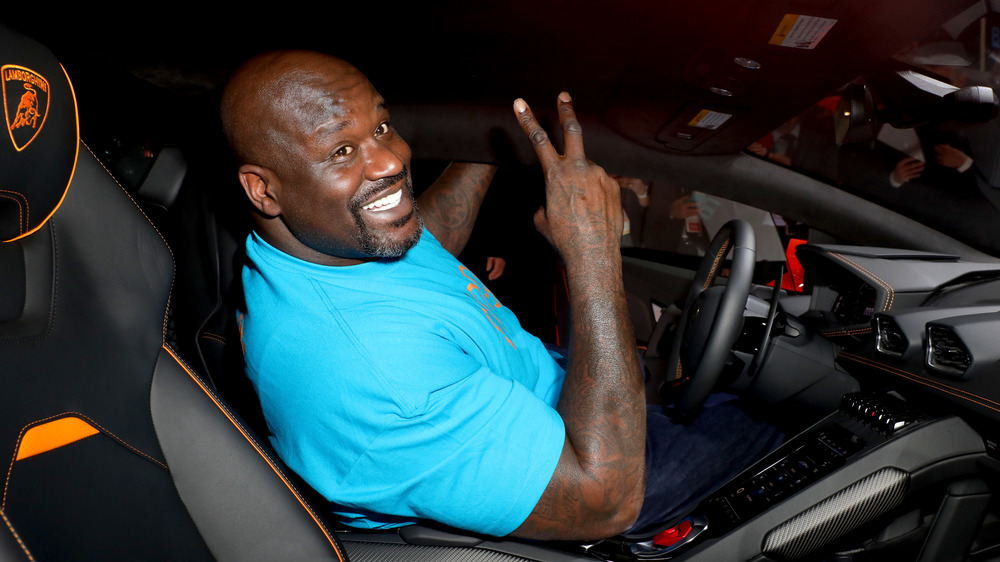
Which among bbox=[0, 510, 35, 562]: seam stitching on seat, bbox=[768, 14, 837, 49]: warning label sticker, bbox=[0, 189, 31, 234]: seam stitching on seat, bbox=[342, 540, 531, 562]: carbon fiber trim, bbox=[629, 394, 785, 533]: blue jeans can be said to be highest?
bbox=[768, 14, 837, 49]: warning label sticker

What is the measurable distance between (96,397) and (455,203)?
43.1 inches

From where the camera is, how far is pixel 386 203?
109 cm

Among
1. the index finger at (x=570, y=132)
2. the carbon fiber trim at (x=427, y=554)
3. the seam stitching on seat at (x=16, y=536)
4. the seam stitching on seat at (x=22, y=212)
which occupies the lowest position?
the carbon fiber trim at (x=427, y=554)

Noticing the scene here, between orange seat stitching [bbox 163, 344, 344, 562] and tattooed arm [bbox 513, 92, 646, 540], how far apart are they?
1.02 feet

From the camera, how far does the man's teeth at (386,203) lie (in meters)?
1.07

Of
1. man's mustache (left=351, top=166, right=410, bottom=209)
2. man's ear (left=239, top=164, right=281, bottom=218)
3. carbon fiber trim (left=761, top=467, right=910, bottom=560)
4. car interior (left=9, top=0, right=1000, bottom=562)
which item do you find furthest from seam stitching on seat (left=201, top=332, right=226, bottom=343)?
carbon fiber trim (left=761, top=467, right=910, bottom=560)

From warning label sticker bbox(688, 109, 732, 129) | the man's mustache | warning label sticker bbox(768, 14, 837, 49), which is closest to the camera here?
the man's mustache

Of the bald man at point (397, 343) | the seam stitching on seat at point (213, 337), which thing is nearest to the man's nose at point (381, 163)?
the bald man at point (397, 343)

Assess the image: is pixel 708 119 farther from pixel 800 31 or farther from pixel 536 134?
pixel 536 134

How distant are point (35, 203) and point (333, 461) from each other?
0.56m

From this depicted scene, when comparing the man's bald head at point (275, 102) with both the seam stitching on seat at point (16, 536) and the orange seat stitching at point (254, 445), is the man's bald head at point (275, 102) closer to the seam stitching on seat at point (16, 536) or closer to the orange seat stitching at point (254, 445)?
the orange seat stitching at point (254, 445)

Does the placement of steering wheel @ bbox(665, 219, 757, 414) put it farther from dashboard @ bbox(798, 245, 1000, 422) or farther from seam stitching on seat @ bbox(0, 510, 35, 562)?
seam stitching on seat @ bbox(0, 510, 35, 562)

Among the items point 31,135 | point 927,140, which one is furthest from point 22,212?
point 927,140

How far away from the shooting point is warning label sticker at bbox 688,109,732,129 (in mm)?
1934
